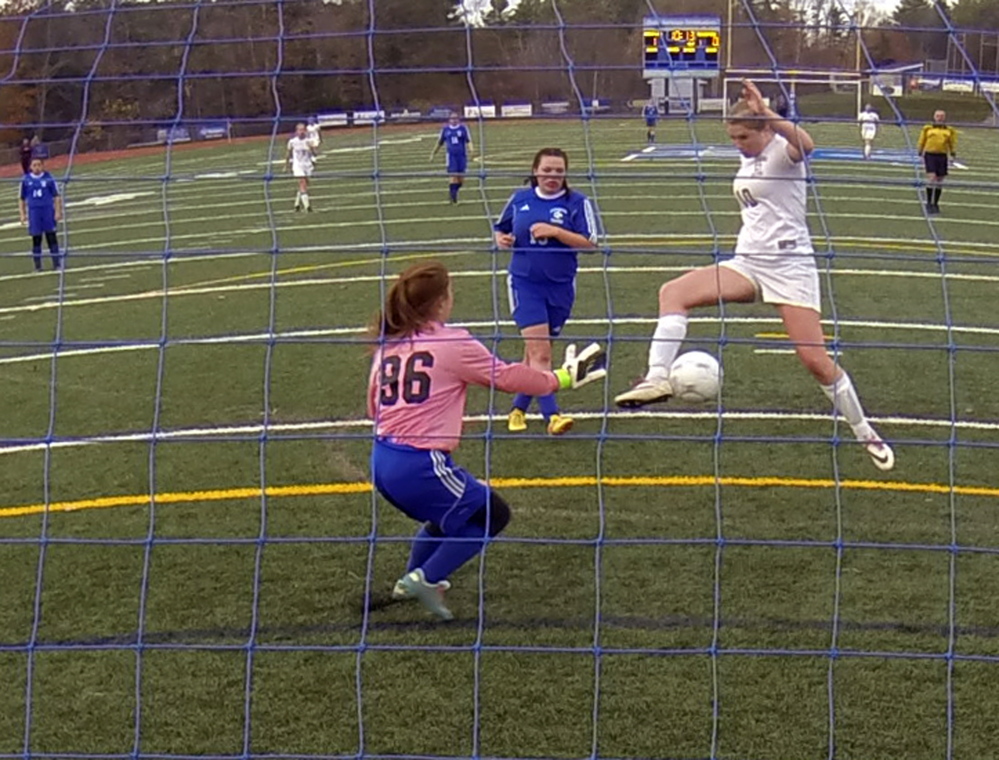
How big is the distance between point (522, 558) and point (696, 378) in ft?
3.99

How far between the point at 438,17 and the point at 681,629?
12.6 ft

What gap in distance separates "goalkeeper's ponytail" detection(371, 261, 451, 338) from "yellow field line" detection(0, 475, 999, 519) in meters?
2.27

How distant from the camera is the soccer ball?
18.3 feet

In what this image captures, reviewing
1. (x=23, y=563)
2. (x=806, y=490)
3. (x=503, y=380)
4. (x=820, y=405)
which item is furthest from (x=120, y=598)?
(x=820, y=405)

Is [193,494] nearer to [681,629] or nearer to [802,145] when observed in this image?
[681,629]

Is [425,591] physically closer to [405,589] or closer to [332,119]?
[405,589]

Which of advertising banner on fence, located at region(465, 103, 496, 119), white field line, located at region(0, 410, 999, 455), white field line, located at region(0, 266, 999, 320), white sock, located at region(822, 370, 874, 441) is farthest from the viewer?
white field line, located at region(0, 266, 999, 320)

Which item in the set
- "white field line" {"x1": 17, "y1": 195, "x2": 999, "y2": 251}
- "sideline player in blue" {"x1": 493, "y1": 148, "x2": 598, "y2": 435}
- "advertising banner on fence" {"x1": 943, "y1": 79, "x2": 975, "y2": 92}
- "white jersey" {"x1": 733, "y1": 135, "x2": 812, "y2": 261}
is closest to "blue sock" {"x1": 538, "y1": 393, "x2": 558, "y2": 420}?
"sideline player in blue" {"x1": 493, "y1": 148, "x2": 598, "y2": 435}

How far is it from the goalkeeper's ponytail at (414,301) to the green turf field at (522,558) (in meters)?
0.26

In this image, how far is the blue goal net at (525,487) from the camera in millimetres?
4531

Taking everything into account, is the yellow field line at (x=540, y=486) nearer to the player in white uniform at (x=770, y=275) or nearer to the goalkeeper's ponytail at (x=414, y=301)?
the player in white uniform at (x=770, y=275)

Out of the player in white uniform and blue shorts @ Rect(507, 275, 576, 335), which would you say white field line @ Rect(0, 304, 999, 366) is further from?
the player in white uniform

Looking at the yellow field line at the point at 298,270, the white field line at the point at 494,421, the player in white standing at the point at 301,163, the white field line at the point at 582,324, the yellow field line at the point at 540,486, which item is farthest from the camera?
the player in white standing at the point at 301,163

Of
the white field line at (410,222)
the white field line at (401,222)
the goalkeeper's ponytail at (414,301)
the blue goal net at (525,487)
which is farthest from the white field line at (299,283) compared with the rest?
the goalkeeper's ponytail at (414,301)
